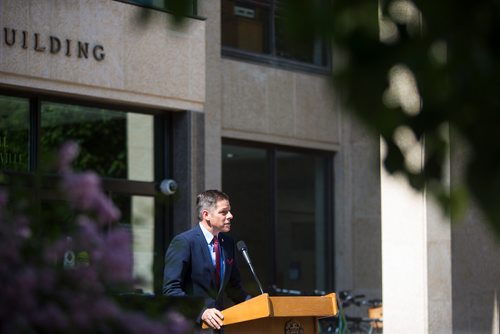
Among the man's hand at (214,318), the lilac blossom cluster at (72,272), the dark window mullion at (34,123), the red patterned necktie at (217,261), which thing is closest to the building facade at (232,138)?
the dark window mullion at (34,123)

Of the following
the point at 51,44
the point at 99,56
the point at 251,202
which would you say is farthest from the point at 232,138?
the point at 51,44

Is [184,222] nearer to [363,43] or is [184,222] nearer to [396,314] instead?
[396,314]

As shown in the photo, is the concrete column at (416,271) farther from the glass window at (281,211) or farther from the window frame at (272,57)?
the window frame at (272,57)

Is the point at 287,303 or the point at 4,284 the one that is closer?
the point at 4,284

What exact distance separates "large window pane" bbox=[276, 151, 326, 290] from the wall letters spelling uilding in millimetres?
4427

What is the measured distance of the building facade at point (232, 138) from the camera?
46.7ft

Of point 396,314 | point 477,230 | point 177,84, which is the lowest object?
point 396,314

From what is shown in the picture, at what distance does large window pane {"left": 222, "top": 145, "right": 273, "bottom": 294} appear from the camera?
17.8 m

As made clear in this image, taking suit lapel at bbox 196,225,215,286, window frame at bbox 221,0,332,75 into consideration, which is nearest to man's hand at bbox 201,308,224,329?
suit lapel at bbox 196,225,215,286

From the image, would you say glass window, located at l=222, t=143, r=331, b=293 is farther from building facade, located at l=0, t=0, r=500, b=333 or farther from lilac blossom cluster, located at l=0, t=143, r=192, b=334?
lilac blossom cluster, located at l=0, t=143, r=192, b=334

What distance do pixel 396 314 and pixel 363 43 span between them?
35.5ft

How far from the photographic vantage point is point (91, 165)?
51.3 feet

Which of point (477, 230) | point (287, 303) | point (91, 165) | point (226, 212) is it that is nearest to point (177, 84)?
point (91, 165)

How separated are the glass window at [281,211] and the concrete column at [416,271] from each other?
14.8 ft
